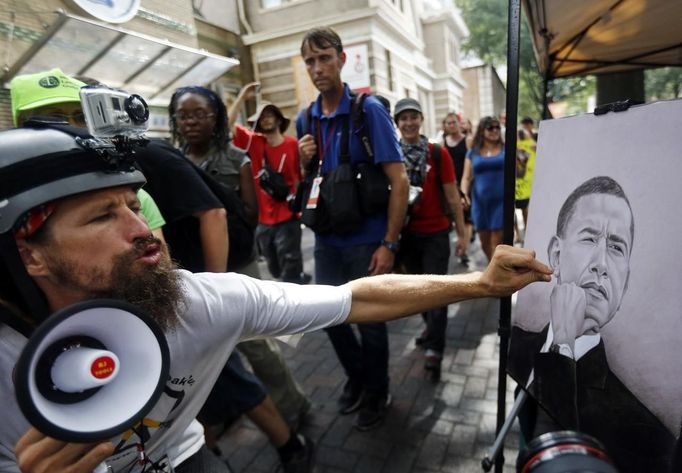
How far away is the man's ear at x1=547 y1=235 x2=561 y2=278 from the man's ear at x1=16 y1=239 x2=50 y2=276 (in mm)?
Result: 1478

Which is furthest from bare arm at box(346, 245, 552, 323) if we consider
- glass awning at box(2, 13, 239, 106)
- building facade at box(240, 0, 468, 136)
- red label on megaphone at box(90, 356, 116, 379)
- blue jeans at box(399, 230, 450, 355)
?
building facade at box(240, 0, 468, 136)

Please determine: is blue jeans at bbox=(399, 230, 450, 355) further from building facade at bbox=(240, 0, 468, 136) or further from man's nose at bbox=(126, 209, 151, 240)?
building facade at bbox=(240, 0, 468, 136)

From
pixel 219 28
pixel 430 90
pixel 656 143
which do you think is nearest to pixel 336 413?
pixel 656 143

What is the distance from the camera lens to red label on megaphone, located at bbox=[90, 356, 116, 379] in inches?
31.0

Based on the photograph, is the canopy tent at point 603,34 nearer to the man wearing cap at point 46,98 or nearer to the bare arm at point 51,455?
the man wearing cap at point 46,98

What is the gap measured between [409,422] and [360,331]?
24.9 inches

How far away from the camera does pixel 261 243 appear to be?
4.18 metres

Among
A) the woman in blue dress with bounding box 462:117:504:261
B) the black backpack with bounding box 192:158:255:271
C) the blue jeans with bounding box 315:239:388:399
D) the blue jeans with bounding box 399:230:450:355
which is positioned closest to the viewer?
the black backpack with bounding box 192:158:255:271

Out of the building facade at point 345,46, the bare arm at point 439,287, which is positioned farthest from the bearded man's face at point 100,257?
the building facade at point 345,46

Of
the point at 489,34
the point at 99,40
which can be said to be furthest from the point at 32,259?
the point at 489,34

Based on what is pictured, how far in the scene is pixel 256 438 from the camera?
103 inches

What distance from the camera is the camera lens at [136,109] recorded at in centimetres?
109

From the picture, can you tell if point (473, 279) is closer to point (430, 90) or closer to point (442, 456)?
point (442, 456)

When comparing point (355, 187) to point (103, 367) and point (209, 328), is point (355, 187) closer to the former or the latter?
point (209, 328)
